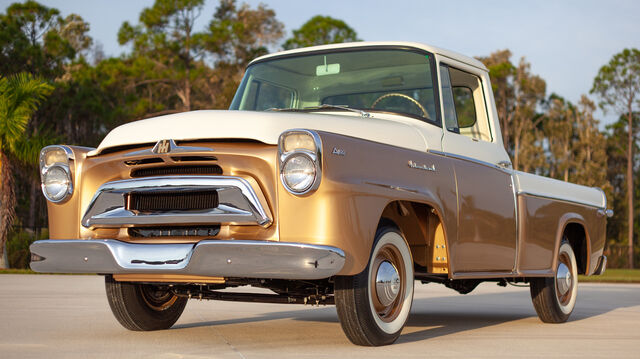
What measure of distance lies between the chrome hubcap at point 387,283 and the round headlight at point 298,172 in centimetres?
97

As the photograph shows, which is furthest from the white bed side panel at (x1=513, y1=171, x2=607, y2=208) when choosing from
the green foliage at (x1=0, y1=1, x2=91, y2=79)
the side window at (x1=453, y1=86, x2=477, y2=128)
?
the green foliage at (x1=0, y1=1, x2=91, y2=79)

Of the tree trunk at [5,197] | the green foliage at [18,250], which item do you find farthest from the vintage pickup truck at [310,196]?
the green foliage at [18,250]

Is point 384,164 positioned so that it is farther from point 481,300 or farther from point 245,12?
point 245,12

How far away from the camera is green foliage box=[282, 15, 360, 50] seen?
47.0 meters

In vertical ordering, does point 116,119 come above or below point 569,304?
above

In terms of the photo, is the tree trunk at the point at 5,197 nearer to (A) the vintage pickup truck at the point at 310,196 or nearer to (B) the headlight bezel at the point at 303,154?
(A) the vintage pickup truck at the point at 310,196

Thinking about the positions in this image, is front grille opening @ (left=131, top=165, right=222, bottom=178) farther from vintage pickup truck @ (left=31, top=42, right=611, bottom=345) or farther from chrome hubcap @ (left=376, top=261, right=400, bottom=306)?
chrome hubcap @ (left=376, top=261, right=400, bottom=306)

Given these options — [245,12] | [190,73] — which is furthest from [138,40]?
[245,12]

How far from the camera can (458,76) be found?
23.3 feet

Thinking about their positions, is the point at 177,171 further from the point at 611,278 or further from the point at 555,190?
the point at 611,278

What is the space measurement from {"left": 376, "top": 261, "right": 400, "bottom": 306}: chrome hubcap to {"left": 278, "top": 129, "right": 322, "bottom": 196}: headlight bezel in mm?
956

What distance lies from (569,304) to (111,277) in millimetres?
4609

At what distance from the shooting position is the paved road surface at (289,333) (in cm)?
521

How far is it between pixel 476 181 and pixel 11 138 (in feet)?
53.2
